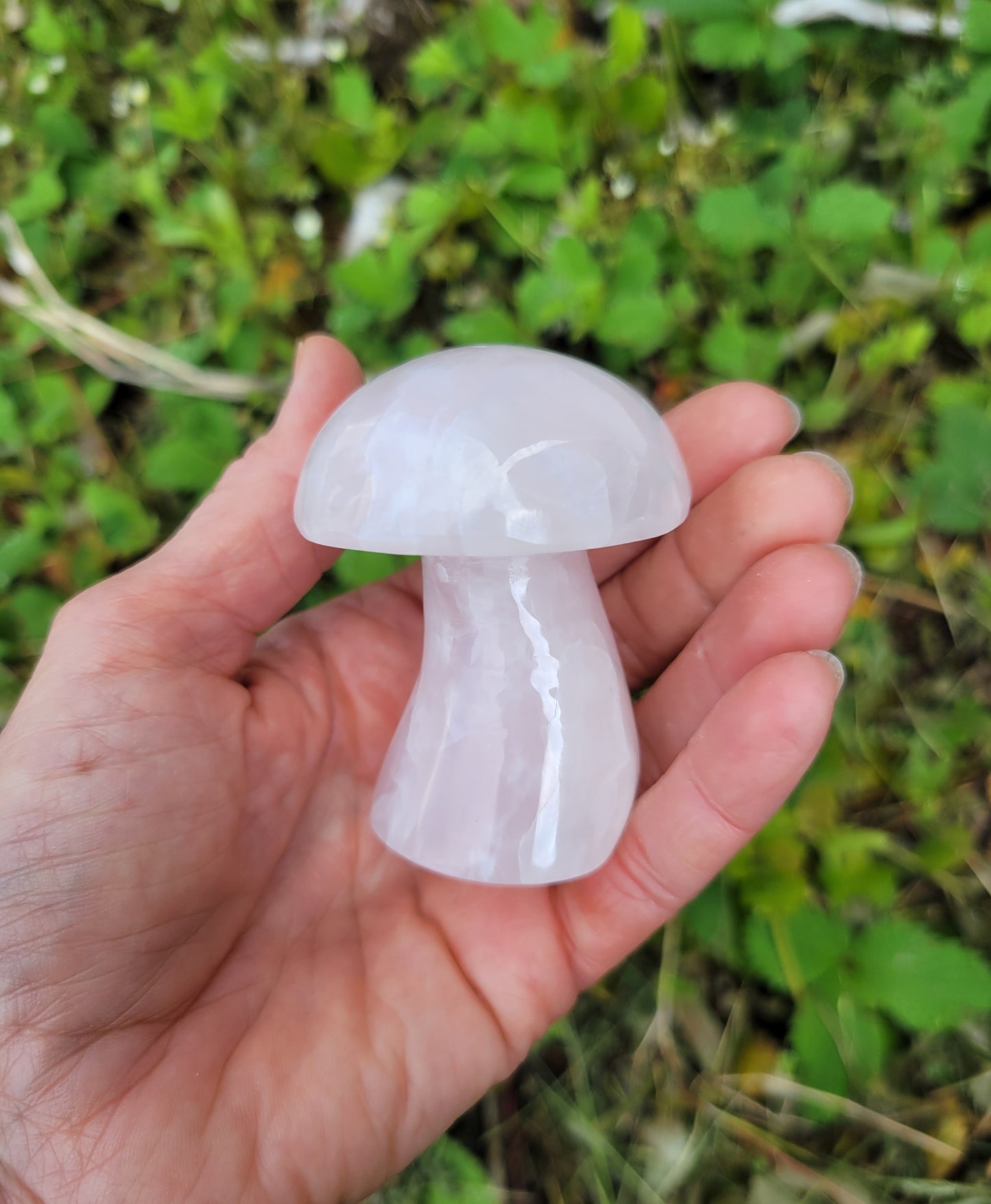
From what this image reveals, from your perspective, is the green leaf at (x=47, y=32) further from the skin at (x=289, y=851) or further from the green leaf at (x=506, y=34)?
the skin at (x=289, y=851)

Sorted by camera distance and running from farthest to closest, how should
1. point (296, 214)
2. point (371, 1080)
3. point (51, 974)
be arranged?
1. point (296, 214)
2. point (371, 1080)
3. point (51, 974)

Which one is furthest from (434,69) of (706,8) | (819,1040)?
(819,1040)

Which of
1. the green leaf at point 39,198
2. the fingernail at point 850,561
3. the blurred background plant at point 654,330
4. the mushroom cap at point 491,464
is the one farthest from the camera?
the green leaf at point 39,198

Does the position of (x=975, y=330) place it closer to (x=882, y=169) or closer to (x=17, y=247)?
(x=882, y=169)

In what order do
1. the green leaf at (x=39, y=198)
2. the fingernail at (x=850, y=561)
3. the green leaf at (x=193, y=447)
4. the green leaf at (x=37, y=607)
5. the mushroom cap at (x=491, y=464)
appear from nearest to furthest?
the mushroom cap at (x=491, y=464) → the fingernail at (x=850, y=561) → the green leaf at (x=193, y=447) → the green leaf at (x=37, y=607) → the green leaf at (x=39, y=198)

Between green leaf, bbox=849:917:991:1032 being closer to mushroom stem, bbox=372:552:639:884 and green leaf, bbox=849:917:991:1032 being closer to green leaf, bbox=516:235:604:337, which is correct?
mushroom stem, bbox=372:552:639:884

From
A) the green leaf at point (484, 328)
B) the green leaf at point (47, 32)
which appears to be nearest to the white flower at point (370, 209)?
the green leaf at point (484, 328)

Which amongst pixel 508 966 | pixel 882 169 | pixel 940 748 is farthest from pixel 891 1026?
pixel 882 169
